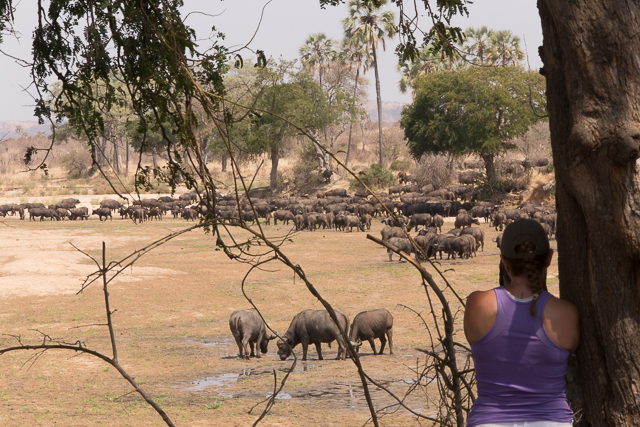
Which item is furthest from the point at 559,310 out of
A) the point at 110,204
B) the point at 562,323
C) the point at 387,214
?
the point at 110,204

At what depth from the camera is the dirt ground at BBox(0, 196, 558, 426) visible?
9.94m

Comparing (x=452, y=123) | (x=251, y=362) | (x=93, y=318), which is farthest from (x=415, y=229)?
(x=251, y=362)

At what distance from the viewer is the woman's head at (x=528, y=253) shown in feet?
9.32

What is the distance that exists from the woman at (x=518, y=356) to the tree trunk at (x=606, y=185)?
0.41 m

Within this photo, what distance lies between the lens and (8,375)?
12234 mm

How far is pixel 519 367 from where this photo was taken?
2.75 meters

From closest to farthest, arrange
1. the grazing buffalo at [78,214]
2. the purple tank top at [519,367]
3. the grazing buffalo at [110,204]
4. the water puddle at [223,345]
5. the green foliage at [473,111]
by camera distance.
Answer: the purple tank top at [519,367], the water puddle at [223,345], the green foliage at [473,111], the grazing buffalo at [78,214], the grazing buffalo at [110,204]

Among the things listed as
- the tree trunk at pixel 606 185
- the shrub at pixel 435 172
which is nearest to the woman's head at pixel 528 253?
the tree trunk at pixel 606 185

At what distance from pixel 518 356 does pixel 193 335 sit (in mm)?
13313

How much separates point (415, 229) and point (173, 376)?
26746 mm

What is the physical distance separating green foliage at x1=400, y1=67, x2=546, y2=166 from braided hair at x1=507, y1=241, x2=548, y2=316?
4284 centimetres

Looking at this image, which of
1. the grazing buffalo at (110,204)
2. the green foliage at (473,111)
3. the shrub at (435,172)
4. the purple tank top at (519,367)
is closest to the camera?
the purple tank top at (519,367)

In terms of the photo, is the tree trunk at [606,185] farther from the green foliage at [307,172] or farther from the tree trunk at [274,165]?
the green foliage at [307,172]

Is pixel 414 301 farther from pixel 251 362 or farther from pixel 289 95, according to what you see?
pixel 289 95
